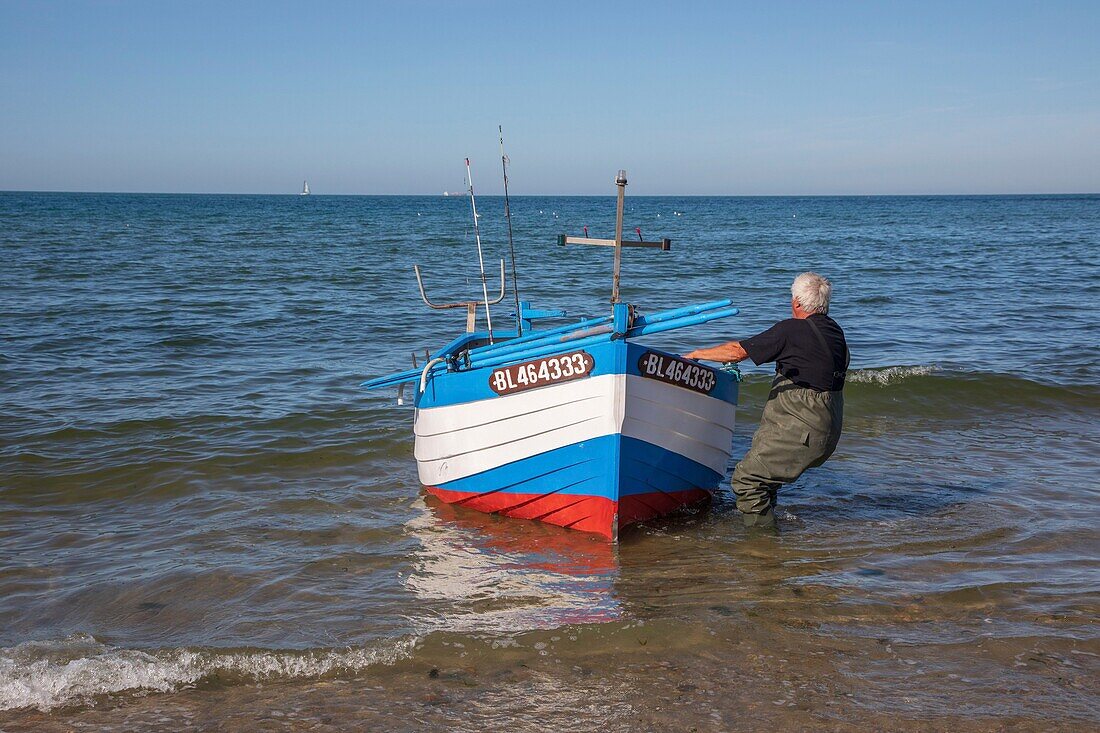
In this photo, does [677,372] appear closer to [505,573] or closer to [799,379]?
[799,379]

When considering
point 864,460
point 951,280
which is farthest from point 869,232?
point 864,460

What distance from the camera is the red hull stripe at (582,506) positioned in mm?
6867

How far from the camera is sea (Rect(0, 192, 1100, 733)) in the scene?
4570 millimetres

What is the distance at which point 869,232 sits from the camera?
56562 mm

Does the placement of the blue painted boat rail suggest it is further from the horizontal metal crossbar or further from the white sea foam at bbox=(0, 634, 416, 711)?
the white sea foam at bbox=(0, 634, 416, 711)

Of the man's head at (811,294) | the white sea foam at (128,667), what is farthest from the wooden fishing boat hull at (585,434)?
the white sea foam at (128,667)

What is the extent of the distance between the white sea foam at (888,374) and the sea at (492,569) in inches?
3.6

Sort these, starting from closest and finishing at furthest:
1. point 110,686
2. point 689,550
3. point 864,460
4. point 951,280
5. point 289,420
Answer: point 110,686, point 689,550, point 864,460, point 289,420, point 951,280

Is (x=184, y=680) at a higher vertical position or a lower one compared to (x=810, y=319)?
lower

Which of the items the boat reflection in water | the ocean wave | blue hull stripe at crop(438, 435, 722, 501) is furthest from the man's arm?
the ocean wave

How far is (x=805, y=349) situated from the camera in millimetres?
6059

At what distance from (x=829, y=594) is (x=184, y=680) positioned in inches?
148

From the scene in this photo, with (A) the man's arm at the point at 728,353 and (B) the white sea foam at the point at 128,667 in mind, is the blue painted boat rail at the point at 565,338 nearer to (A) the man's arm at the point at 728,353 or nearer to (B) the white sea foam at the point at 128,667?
(A) the man's arm at the point at 728,353

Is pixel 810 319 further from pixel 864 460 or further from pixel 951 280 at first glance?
pixel 951 280
